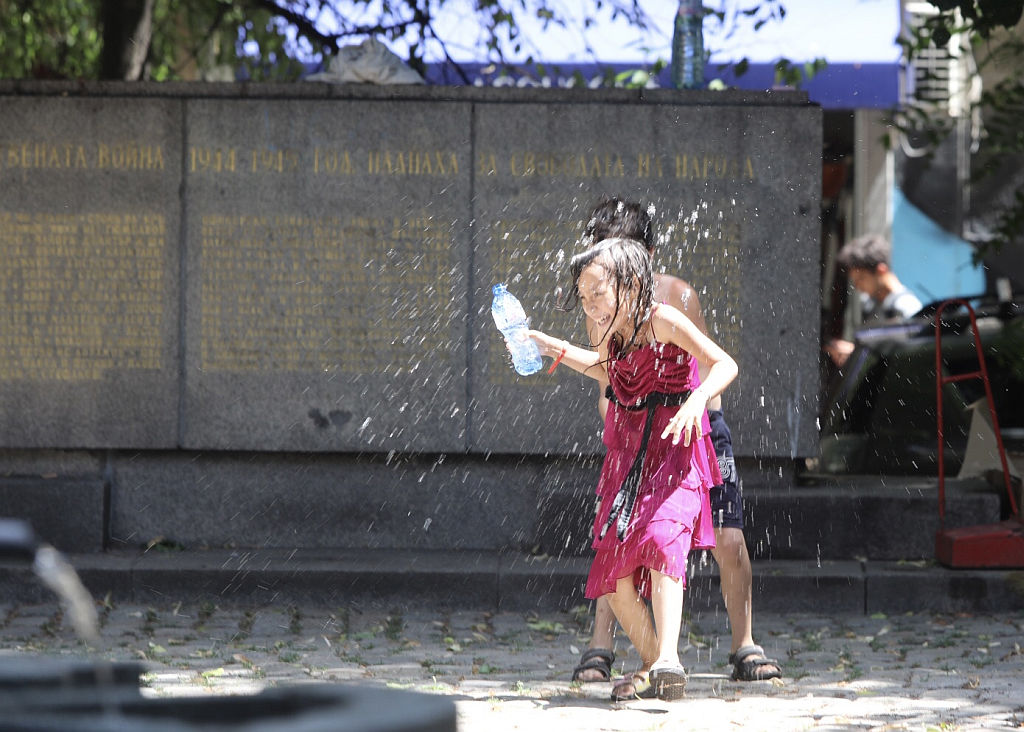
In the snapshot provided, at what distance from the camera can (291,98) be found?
7680 mm

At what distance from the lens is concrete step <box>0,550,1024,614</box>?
706cm

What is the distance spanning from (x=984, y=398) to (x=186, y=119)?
15.4 feet

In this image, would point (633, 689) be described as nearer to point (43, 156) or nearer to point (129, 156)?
point (129, 156)

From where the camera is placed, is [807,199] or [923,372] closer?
[807,199]

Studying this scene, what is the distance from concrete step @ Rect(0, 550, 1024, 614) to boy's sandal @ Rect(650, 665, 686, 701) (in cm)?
224

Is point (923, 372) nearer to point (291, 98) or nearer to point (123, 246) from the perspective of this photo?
point (291, 98)

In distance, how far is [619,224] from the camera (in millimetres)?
5277

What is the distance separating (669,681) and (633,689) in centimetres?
27

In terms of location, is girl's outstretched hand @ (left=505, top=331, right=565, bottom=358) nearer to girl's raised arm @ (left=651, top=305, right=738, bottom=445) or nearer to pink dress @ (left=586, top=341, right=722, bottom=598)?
pink dress @ (left=586, top=341, right=722, bottom=598)

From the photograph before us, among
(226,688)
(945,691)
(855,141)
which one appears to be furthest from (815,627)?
(855,141)

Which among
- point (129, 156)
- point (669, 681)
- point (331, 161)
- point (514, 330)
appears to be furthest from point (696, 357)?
point (129, 156)

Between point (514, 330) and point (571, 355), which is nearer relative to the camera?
point (514, 330)

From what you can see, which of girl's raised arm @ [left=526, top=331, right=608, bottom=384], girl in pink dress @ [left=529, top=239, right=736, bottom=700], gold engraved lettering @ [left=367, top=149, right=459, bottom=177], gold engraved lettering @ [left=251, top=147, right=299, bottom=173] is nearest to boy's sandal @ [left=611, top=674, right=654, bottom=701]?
girl in pink dress @ [left=529, top=239, right=736, bottom=700]

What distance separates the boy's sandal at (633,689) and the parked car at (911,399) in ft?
12.4
